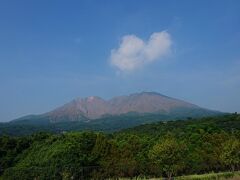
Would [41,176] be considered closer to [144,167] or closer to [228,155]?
[144,167]

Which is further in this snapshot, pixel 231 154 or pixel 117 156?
pixel 117 156

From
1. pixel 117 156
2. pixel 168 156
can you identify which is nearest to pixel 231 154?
pixel 168 156

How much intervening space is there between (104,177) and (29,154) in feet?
46.9

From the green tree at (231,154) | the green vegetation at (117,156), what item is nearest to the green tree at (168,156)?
the green vegetation at (117,156)

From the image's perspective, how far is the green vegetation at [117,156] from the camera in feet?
70.7

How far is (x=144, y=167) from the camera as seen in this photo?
23.5 metres

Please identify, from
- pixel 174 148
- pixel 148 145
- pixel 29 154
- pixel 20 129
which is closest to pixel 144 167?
pixel 174 148

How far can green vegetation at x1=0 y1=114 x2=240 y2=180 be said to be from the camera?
21.5m

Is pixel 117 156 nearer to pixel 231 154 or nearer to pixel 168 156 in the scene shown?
pixel 168 156

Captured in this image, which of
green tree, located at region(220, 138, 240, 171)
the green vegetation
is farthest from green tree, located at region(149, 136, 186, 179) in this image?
green tree, located at region(220, 138, 240, 171)

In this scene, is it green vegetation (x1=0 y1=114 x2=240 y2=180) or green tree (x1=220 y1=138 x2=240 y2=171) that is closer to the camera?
green vegetation (x1=0 y1=114 x2=240 y2=180)

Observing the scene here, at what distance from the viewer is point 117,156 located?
26.3 m

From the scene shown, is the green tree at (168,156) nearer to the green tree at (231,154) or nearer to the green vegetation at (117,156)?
the green vegetation at (117,156)

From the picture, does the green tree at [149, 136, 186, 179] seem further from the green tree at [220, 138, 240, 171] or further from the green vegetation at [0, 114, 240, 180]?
the green tree at [220, 138, 240, 171]
